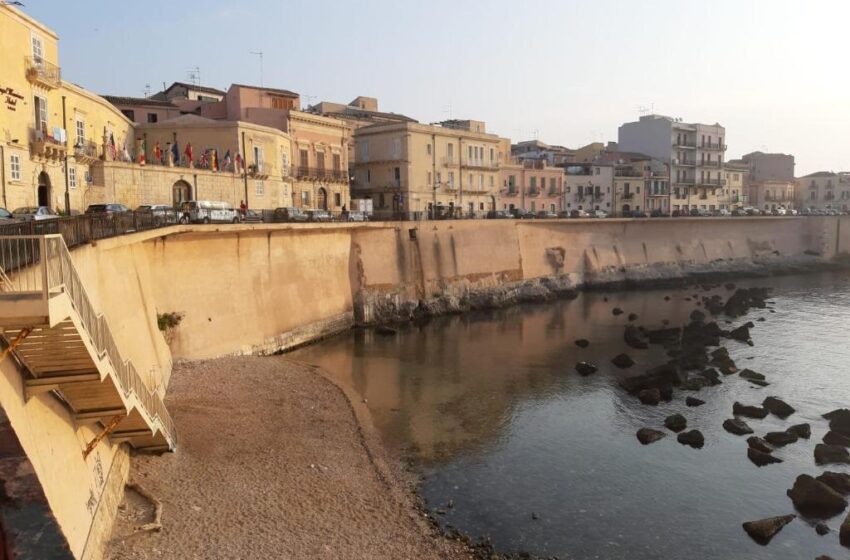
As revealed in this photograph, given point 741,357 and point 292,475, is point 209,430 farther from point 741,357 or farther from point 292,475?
point 741,357

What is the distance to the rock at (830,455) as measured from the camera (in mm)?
21188

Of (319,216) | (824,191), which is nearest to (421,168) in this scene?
(319,216)

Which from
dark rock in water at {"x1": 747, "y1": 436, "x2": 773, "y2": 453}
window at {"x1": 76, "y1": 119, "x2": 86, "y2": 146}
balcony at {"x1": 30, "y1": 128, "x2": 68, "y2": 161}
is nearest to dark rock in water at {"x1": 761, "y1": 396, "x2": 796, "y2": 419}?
dark rock in water at {"x1": 747, "y1": 436, "x2": 773, "y2": 453}

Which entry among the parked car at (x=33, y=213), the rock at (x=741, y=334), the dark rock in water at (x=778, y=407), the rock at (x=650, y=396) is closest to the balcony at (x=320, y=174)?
the parked car at (x=33, y=213)

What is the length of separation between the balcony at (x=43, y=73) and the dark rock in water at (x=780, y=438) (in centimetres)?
3183

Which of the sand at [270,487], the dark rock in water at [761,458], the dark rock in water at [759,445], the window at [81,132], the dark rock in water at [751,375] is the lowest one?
the dark rock in water at [761,458]

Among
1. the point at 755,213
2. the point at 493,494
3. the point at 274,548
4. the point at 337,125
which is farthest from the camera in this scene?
the point at 755,213

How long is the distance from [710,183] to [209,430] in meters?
89.4

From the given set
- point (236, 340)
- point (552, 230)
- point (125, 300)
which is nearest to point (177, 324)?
point (236, 340)

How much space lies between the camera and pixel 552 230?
2315 inches

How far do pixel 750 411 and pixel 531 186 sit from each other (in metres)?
48.8

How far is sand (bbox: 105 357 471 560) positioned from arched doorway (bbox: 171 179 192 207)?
17651 millimetres

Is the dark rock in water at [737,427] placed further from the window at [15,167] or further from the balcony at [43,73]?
the balcony at [43,73]

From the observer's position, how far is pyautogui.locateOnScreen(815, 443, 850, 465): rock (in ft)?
69.5
